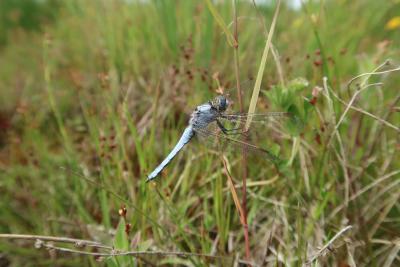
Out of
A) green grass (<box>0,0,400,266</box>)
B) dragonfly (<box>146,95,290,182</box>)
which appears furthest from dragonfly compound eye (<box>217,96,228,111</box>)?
green grass (<box>0,0,400,266</box>)

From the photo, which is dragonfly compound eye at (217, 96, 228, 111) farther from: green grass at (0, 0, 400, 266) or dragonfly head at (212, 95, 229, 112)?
green grass at (0, 0, 400, 266)

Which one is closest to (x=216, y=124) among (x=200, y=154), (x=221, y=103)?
(x=221, y=103)

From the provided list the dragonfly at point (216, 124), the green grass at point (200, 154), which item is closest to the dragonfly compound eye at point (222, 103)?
the dragonfly at point (216, 124)

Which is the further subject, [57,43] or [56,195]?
[57,43]

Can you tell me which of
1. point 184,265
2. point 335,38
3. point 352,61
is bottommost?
point 184,265

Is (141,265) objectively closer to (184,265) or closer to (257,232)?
(184,265)

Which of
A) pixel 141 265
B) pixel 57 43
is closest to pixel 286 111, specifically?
pixel 141 265

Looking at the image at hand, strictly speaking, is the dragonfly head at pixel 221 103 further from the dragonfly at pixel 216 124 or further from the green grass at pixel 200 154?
the green grass at pixel 200 154
